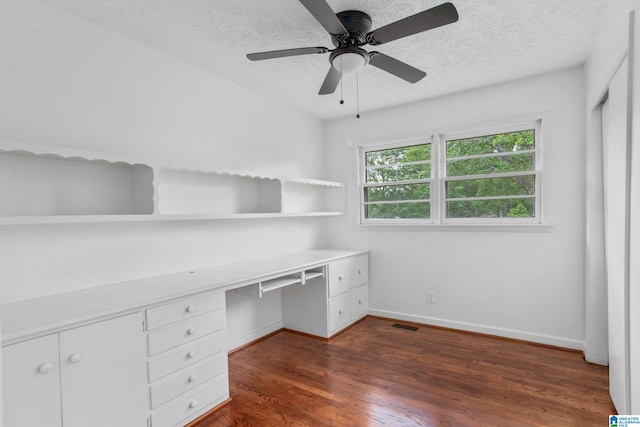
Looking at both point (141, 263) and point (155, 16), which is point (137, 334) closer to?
point (141, 263)

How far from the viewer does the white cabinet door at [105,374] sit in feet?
4.83

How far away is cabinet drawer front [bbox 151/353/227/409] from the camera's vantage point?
1797 mm

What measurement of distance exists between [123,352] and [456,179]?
3222mm

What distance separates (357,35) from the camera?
1944mm

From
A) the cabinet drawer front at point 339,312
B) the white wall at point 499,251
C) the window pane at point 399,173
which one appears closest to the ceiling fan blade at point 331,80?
the white wall at point 499,251

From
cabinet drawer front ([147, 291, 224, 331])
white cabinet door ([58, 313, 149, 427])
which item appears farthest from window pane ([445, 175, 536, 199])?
white cabinet door ([58, 313, 149, 427])

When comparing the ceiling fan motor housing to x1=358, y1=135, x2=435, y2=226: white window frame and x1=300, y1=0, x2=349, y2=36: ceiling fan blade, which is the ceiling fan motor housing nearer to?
x1=300, y1=0, x2=349, y2=36: ceiling fan blade

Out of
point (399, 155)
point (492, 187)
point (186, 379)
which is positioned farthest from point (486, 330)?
point (186, 379)

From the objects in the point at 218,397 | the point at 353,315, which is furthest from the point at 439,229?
the point at 218,397

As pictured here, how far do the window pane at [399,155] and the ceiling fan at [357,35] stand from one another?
154cm

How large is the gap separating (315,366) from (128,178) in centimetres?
203

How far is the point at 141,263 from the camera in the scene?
2293 millimetres

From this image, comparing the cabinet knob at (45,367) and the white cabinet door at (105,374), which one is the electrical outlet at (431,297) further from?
the cabinet knob at (45,367)

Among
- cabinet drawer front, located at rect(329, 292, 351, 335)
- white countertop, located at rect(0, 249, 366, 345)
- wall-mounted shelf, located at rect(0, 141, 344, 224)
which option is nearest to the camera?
white countertop, located at rect(0, 249, 366, 345)
